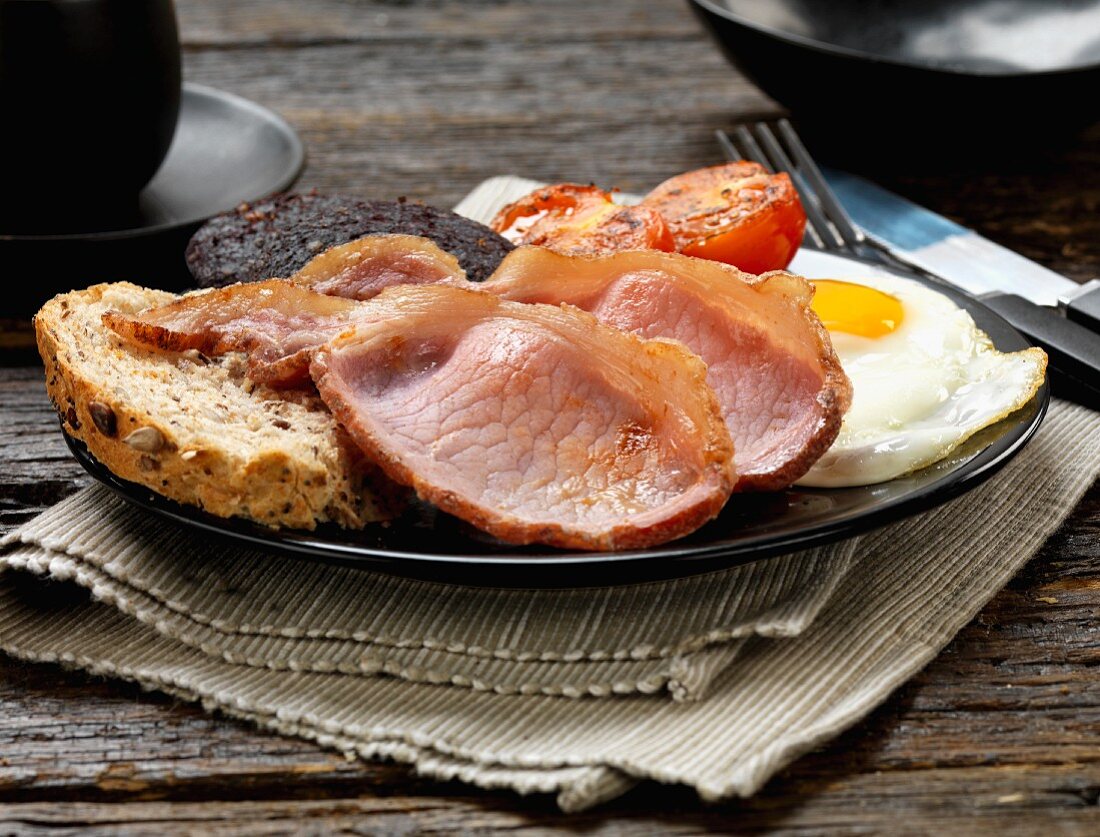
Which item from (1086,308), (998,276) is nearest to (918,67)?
(998,276)

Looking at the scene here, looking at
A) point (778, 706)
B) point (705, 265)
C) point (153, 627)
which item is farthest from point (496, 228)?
point (778, 706)

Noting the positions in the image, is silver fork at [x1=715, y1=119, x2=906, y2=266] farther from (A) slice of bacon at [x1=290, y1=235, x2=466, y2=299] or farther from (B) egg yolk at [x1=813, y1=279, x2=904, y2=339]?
(A) slice of bacon at [x1=290, y1=235, x2=466, y2=299]

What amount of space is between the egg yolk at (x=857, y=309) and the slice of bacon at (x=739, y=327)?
0.28m

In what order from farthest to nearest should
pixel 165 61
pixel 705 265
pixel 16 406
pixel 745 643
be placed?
1. pixel 165 61
2. pixel 16 406
3. pixel 705 265
4. pixel 745 643

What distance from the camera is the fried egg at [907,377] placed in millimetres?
1922

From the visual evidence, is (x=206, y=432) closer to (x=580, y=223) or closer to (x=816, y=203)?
(x=580, y=223)

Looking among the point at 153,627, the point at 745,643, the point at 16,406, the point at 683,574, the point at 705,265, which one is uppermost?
the point at 705,265

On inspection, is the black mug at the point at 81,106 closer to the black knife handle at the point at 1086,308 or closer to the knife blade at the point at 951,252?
the knife blade at the point at 951,252

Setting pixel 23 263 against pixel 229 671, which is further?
pixel 23 263

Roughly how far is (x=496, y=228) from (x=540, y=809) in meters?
1.46

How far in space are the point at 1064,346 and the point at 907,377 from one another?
0.48 m

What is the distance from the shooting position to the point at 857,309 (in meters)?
2.32

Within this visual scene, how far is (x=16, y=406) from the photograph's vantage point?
100 inches

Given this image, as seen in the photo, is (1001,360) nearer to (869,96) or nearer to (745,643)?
(745,643)
